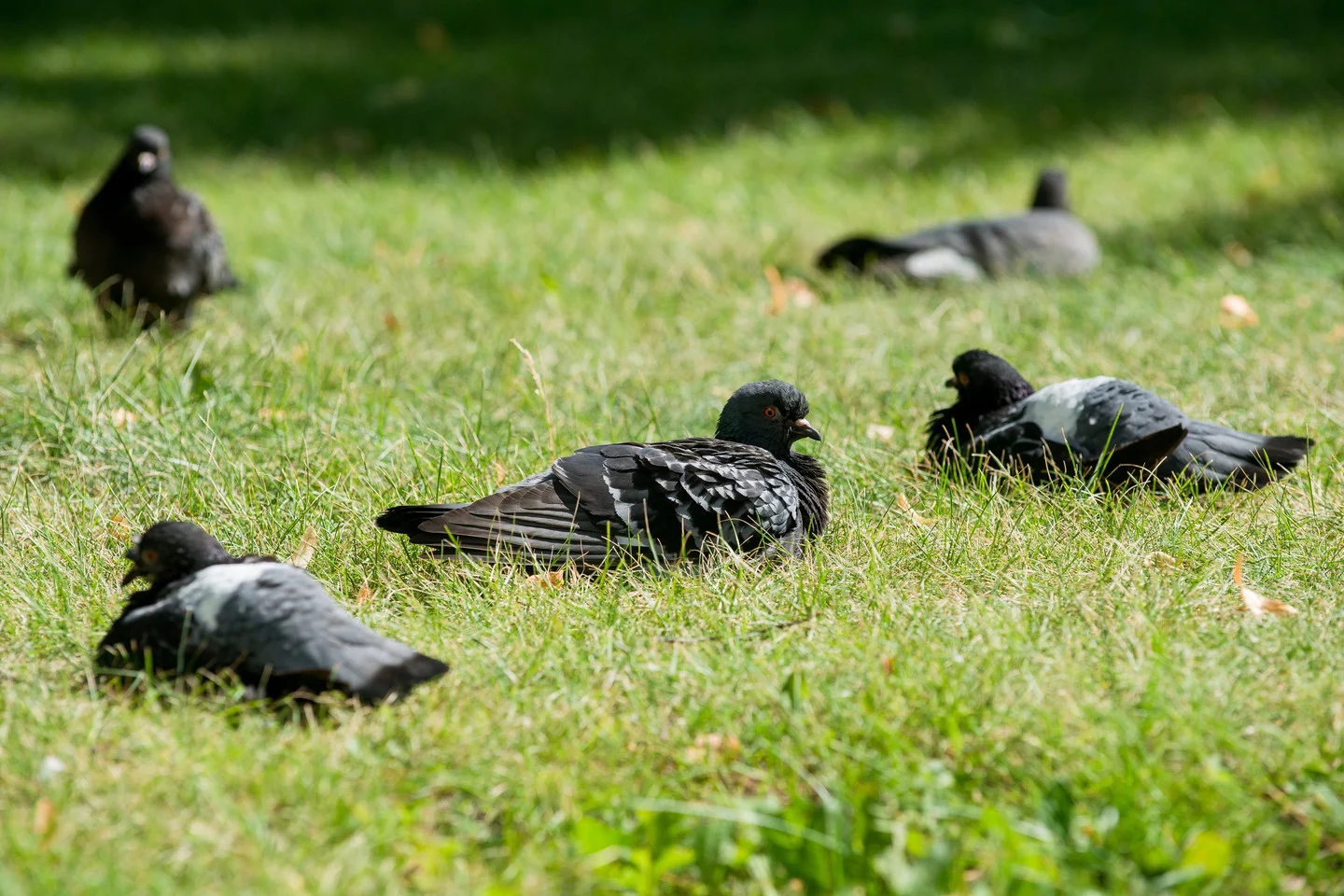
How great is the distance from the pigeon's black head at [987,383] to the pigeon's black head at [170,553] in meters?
2.33

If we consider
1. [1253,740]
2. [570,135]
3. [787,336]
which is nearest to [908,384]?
[787,336]

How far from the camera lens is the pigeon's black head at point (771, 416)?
3.66 meters

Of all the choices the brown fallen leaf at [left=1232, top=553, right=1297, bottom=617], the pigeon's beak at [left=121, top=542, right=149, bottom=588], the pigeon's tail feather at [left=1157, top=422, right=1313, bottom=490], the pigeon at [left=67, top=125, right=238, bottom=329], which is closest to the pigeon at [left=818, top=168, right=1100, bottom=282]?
the pigeon's tail feather at [left=1157, top=422, right=1313, bottom=490]

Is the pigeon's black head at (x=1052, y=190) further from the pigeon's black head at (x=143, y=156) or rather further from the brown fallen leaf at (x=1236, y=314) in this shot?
the pigeon's black head at (x=143, y=156)

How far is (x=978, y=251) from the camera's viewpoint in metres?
6.31

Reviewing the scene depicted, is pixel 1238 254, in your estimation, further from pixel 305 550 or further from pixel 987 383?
pixel 305 550

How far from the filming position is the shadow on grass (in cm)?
918

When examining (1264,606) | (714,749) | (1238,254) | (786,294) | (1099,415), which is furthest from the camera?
(1238,254)

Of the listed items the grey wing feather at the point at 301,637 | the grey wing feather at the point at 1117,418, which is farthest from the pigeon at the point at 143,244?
the grey wing feather at the point at 1117,418

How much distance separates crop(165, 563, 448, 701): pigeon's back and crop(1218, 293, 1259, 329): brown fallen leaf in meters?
3.87

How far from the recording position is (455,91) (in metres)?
10.0

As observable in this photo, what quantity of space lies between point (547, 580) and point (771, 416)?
877 millimetres

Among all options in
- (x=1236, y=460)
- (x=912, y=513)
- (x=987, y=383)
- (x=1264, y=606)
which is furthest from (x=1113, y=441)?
(x=1264, y=606)

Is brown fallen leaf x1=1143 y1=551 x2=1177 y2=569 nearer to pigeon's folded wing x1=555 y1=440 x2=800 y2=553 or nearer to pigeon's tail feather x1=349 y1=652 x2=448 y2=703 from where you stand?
pigeon's folded wing x1=555 y1=440 x2=800 y2=553
